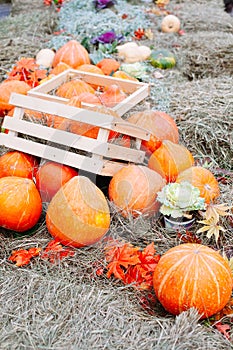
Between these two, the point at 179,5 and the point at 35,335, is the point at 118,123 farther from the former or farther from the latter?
the point at 179,5

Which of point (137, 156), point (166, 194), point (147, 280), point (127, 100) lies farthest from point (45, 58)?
point (147, 280)

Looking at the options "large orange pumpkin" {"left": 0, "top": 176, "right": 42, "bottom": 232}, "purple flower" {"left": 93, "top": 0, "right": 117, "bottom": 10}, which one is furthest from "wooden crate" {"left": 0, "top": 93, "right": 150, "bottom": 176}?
"purple flower" {"left": 93, "top": 0, "right": 117, "bottom": 10}

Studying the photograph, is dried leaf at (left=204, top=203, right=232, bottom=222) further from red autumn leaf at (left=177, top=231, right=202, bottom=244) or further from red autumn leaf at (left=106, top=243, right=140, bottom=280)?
red autumn leaf at (left=106, top=243, right=140, bottom=280)

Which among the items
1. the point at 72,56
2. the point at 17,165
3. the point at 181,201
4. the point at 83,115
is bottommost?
the point at 181,201

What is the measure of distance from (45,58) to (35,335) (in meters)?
3.86

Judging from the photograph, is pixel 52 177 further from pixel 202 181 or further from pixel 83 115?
pixel 202 181

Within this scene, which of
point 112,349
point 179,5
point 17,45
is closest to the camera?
point 112,349

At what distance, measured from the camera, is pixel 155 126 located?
11.9 ft

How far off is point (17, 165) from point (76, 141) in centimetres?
50

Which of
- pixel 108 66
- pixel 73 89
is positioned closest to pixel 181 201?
pixel 73 89

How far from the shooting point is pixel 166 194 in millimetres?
3059

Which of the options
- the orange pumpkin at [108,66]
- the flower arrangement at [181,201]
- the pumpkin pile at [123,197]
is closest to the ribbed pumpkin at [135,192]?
the pumpkin pile at [123,197]

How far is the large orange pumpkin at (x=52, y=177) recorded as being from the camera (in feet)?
10.7

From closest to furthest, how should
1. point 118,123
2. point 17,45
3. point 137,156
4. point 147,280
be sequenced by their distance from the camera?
point 147,280, point 118,123, point 137,156, point 17,45
